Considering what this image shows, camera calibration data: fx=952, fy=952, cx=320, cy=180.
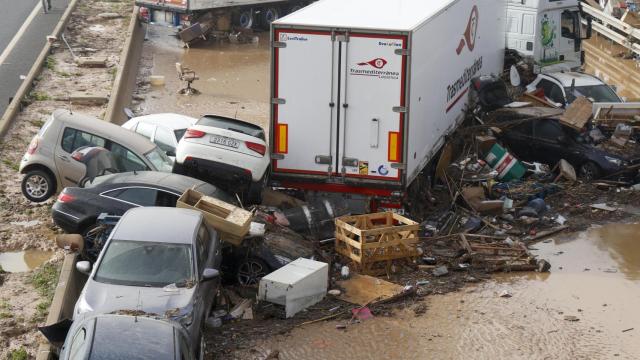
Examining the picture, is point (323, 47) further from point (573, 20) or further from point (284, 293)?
point (573, 20)

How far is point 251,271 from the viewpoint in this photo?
41.4ft

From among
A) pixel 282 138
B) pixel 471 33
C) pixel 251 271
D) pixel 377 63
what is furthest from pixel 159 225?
pixel 471 33

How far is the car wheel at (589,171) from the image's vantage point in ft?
58.7

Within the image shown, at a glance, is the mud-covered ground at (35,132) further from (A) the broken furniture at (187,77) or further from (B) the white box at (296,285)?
(B) the white box at (296,285)

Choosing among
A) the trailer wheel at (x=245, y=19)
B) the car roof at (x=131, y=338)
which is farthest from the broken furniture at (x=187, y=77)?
the car roof at (x=131, y=338)

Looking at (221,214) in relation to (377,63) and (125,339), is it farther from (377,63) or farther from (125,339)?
(125,339)

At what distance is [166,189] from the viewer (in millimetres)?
13148

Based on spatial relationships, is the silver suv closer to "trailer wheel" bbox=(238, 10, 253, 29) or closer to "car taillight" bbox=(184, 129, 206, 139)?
"car taillight" bbox=(184, 129, 206, 139)

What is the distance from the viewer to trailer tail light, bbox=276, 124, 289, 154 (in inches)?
560

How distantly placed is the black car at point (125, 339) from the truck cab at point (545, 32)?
15686 mm

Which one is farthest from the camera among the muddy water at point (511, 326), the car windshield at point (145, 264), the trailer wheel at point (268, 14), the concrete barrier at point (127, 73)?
the trailer wheel at point (268, 14)

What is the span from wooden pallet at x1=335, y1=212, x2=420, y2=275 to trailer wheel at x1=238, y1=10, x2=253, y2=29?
1962 centimetres

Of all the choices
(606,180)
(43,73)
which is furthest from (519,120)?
(43,73)

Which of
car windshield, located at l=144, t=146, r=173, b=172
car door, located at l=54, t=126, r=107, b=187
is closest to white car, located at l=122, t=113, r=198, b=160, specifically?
car windshield, located at l=144, t=146, r=173, b=172
